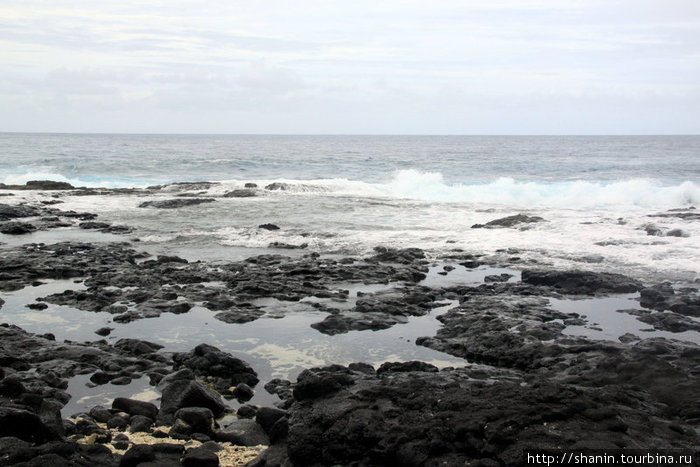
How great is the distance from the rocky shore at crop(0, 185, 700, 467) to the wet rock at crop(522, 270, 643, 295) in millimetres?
37

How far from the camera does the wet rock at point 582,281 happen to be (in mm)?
11484

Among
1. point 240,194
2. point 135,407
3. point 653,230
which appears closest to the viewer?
point 135,407

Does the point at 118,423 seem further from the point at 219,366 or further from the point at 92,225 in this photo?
the point at 92,225

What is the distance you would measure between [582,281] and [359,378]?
685 centimetres

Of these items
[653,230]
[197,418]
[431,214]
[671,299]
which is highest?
[653,230]

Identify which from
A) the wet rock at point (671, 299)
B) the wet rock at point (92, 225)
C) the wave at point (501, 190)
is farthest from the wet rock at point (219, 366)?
the wave at point (501, 190)

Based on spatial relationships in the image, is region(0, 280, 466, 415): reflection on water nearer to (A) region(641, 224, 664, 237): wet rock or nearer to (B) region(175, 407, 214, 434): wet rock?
(B) region(175, 407, 214, 434): wet rock

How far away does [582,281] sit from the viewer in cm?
1173

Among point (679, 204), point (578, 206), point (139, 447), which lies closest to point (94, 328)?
point (139, 447)

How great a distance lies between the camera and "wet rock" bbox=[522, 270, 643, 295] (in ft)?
37.7

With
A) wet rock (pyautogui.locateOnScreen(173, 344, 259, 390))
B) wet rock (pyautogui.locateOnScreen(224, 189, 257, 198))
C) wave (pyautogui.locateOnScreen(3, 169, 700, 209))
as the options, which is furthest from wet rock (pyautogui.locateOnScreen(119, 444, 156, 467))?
wet rock (pyautogui.locateOnScreen(224, 189, 257, 198))

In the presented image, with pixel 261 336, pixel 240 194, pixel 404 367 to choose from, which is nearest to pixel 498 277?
pixel 261 336

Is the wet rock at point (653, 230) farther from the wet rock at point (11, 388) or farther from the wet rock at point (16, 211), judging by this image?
the wet rock at point (16, 211)

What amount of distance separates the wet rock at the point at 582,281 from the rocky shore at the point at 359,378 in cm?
4
